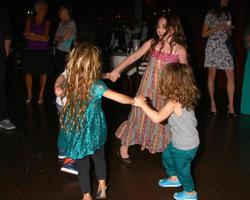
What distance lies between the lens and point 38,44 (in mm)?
5699

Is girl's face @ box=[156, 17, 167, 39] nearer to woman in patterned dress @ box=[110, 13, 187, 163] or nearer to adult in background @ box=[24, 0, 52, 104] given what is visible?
woman in patterned dress @ box=[110, 13, 187, 163]

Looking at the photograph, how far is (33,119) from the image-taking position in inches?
197

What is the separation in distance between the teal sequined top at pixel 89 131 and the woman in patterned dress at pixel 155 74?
611mm

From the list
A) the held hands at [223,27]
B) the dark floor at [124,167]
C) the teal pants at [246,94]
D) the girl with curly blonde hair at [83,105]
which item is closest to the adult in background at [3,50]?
the dark floor at [124,167]

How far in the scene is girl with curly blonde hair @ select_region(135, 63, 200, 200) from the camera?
2.49 m

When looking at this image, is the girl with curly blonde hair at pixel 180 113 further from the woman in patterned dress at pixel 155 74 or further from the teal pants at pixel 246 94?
the teal pants at pixel 246 94

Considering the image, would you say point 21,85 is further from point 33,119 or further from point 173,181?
point 173,181

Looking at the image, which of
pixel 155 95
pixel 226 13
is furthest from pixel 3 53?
pixel 226 13

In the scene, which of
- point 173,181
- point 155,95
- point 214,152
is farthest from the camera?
point 214,152

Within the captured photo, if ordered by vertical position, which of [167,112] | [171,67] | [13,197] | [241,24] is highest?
[241,24]

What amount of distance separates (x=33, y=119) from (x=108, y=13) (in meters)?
8.48

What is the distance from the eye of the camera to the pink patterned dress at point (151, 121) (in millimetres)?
3213

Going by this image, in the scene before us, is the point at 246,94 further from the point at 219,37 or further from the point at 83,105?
the point at 83,105

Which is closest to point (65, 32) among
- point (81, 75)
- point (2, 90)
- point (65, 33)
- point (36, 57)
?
point (65, 33)
